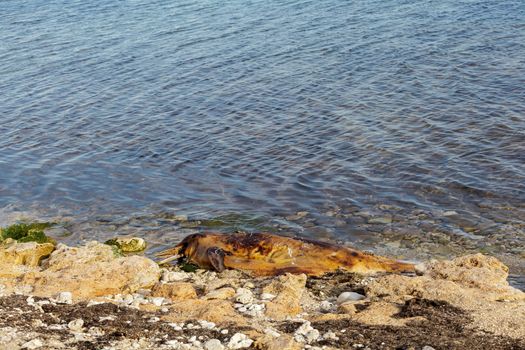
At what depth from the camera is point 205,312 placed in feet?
30.6

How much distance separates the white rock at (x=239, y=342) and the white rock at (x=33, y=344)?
83.7 inches

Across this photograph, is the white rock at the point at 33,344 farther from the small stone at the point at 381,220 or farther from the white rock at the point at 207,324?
the small stone at the point at 381,220

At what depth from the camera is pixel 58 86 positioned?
25.6 meters

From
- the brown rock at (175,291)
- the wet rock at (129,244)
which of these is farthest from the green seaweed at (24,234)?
the brown rock at (175,291)

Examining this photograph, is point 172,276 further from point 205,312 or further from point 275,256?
point 205,312

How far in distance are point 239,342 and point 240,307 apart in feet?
5.27

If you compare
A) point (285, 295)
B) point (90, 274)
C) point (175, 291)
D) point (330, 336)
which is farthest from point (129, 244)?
point (330, 336)

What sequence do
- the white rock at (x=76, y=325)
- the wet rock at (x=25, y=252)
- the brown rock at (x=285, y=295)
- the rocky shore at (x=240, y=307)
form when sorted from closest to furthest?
the rocky shore at (x=240, y=307), the white rock at (x=76, y=325), the brown rock at (x=285, y=295), the wet rock at (x=25, y=252)

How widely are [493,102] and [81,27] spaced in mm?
20889

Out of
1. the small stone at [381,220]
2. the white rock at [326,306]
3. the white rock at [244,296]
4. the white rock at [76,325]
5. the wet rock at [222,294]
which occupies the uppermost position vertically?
the white rock at [76,325]

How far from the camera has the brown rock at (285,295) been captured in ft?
31.4

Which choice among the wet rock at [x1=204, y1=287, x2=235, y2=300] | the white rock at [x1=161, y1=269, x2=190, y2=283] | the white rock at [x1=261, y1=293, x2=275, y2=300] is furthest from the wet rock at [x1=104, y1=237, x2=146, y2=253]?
the white rock at [x1=261, y1=293, x2=275, y2=300]

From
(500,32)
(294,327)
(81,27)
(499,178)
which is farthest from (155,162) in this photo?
(81,27)

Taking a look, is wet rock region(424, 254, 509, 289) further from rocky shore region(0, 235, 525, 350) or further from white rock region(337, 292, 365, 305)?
white rock region(337, 292, 365, 305)
